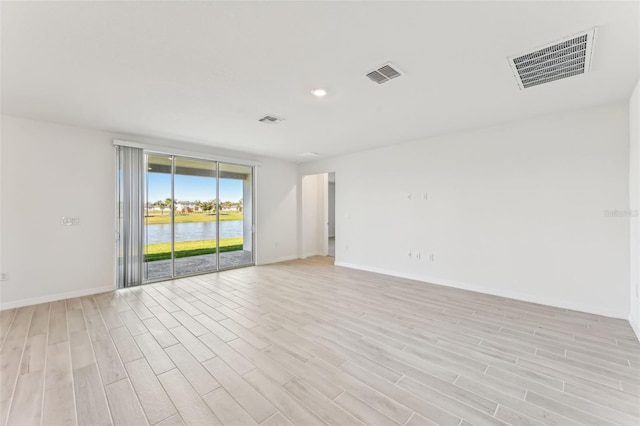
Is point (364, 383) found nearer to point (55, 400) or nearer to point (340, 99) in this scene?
point (55, 400)

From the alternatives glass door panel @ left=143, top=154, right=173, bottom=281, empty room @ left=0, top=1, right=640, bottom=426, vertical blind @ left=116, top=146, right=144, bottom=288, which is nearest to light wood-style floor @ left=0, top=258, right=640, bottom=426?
empty room @ left=0, top=1, right=640, bottom=426

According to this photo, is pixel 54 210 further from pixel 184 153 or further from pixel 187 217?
pixel 184 153

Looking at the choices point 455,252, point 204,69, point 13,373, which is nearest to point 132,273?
point 13,373

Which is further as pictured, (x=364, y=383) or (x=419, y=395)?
(x=364, y=383)

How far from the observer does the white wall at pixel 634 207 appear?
286cm

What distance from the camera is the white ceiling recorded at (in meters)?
1.81

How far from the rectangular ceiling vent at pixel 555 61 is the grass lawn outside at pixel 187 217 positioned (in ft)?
19.0

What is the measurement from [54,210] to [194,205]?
2191 millimetres

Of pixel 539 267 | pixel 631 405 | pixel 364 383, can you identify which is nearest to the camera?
pixel 631 405

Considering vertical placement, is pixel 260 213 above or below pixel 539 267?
above

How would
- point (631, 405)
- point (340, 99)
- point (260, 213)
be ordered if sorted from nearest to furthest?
point (631, 405), point (340, 99), point (260, 213)

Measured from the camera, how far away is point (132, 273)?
15.6 ft

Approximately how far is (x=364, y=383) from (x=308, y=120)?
346 cm

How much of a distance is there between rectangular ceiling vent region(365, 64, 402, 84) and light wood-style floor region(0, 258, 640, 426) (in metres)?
2.79
